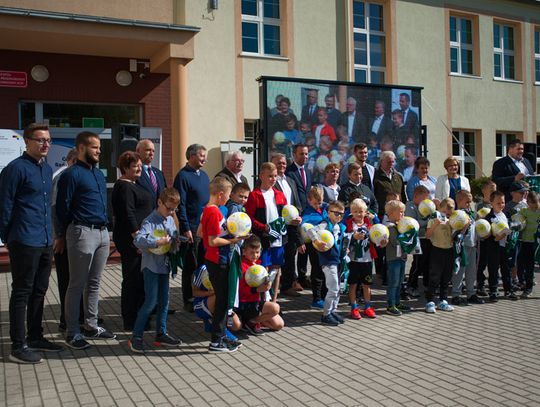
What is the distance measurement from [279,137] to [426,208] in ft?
8.73

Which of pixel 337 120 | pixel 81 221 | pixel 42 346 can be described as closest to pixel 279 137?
pixel 337 120

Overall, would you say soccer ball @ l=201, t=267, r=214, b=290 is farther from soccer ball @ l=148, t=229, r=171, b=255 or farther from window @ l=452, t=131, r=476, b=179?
window @ l=452, t=131, r=476, b=179

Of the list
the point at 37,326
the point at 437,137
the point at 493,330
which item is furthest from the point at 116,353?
the point at 437,137

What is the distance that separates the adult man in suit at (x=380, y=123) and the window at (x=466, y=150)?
8850 mm

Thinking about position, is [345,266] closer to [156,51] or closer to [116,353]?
[116,353]

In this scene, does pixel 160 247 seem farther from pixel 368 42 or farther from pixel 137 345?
pixel 368 42

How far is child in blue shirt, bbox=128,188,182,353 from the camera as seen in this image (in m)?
5.16

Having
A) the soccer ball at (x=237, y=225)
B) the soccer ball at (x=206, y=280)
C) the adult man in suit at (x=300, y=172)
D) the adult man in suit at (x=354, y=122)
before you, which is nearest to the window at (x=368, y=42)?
the adult man in suit at (x=354, y=122)

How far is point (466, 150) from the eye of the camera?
18172mm

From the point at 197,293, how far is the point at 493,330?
10.4ft

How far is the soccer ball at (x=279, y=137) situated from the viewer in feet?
28.2

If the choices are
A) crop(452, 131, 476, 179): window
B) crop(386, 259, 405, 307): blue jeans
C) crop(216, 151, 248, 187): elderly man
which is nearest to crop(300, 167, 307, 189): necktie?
crop(216, 151, 248, 187): elderly man

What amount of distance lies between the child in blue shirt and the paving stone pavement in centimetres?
19

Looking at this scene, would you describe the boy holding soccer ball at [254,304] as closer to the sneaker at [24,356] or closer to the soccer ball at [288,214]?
the soccer ball at [288,214]
